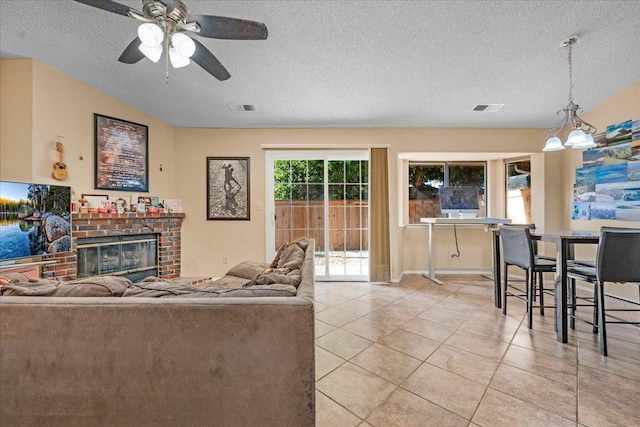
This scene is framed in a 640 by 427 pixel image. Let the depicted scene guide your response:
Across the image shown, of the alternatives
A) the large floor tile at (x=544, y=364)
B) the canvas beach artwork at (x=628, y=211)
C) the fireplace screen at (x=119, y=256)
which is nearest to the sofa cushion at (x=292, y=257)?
the large floor tile at (x=544, y=364)

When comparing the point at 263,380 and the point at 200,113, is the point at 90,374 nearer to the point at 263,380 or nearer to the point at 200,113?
the point at 263,380

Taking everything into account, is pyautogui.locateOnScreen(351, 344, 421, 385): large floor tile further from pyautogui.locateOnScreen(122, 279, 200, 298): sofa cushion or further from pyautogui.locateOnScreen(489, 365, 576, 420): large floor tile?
pyautogui.locateOnScreen(122, 279, 200, 298): sofa cushion

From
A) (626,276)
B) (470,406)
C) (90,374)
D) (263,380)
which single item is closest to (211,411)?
(263,380)

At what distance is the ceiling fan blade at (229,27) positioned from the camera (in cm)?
151

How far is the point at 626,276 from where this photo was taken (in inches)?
79.4

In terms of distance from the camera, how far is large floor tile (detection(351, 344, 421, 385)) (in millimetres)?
1768

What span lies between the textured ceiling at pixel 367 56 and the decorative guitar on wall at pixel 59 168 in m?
0.76

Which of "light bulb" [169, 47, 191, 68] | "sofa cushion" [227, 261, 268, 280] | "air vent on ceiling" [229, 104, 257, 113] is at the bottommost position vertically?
"sofa cushion" [227, 261, 268, 280]

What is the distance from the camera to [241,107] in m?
3.38

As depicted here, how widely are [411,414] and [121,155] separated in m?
3.98

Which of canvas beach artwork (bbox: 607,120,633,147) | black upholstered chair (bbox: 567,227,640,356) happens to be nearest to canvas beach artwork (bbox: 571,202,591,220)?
canvas beach artwork (bbox: 607,120,633,147)

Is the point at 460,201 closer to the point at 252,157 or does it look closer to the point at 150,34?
the point at 252,157

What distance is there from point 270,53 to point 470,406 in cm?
291

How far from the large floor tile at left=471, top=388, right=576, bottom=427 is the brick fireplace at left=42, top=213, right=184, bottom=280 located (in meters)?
3.57
